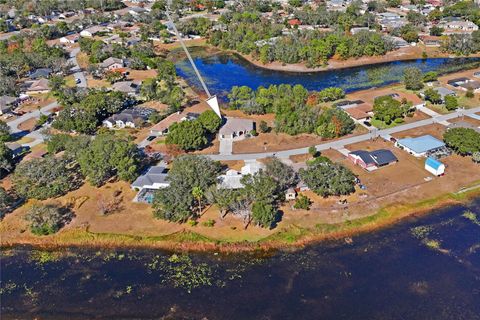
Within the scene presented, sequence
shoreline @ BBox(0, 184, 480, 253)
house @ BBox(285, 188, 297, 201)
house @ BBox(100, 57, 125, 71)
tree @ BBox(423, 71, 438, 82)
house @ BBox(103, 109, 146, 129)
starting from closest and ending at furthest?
shoreline @ BBox(0, 184, 480, 253)
house @ BBox(285, 188, 297, 201)
house @ BBox(103, 109, 146, 129)
tree @ BBox(423, 71, 438, 82)
house @ BBox(100, 57, 125, 71)

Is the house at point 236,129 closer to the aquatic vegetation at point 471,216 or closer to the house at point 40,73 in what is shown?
the aquatic vegetation at point 471,216

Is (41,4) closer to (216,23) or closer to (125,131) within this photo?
(216,23)

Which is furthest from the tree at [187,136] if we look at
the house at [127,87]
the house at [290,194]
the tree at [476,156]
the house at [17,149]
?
the tree at [476,156]


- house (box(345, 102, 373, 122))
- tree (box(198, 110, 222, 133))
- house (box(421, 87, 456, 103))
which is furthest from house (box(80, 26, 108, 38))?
house (box(421, 87, 456, 103))

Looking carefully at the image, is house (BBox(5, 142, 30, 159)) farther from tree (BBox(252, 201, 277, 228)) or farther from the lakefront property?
tree (BBox(252, 201, 277, 228))

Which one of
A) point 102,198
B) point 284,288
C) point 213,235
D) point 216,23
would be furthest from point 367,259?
point 216,23

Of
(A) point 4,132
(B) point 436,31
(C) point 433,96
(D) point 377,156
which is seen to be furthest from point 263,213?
(B) point 436,31
